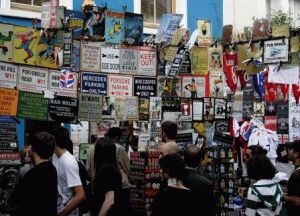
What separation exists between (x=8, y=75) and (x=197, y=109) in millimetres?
3223

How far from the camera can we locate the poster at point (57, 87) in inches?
307

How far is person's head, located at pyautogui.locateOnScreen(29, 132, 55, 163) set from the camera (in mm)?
5227

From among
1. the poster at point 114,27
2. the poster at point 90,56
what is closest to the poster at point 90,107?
the poster at point 90,56

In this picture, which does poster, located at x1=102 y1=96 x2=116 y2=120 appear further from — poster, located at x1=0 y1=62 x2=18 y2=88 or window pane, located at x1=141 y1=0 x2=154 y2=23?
window pane, located at x1=141 y1=0 x2=154 y2=23

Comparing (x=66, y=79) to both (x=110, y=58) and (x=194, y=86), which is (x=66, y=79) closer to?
(x=110, y=58)

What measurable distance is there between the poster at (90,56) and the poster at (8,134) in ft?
4.30

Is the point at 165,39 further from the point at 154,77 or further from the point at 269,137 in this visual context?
the point at 269,137

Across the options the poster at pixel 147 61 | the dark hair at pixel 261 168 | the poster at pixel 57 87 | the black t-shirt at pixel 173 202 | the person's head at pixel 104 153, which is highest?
the poster at pixel 147 61

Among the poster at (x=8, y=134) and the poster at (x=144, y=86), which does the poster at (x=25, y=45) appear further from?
the poster at (x=144, y=86)

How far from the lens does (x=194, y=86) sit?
9258mm

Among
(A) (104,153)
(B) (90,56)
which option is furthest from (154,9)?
(A) (104,153)

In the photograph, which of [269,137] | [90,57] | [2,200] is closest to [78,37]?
[90,57]

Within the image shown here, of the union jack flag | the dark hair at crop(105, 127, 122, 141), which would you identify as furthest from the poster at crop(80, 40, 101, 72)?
the dark hair at crop(105, 127, 122, 141)

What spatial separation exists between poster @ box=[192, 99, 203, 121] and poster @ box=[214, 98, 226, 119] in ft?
0.93
